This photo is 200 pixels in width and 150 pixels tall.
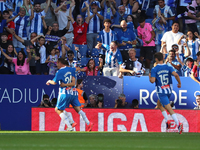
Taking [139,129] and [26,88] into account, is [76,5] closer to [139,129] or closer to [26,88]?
[26,88]

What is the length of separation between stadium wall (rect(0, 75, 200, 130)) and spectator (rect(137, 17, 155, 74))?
1367 millimetres

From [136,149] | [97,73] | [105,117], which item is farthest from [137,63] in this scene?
[136,149]

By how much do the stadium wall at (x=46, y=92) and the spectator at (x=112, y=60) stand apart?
0.76 ft

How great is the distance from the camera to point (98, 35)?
40.6 ft

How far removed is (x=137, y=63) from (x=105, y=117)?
2.15m

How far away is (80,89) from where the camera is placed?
11.2 metres

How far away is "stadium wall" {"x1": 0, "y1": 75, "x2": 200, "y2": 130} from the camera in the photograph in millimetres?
11297

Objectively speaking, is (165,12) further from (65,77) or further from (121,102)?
(65,77)

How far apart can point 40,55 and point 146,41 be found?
342 centimetres

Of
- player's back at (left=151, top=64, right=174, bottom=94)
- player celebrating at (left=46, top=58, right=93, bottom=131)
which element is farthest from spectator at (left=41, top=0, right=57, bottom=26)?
player's back at (left=151, top=64, right=174, bottom=94)

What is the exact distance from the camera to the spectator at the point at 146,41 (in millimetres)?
12656

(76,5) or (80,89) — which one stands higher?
(76,5)

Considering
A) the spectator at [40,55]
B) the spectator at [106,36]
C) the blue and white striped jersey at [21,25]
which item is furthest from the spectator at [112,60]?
the blue and white striped jersey at [21,25]

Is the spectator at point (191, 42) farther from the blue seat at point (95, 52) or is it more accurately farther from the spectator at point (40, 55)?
the spectator at point (40, 55)
